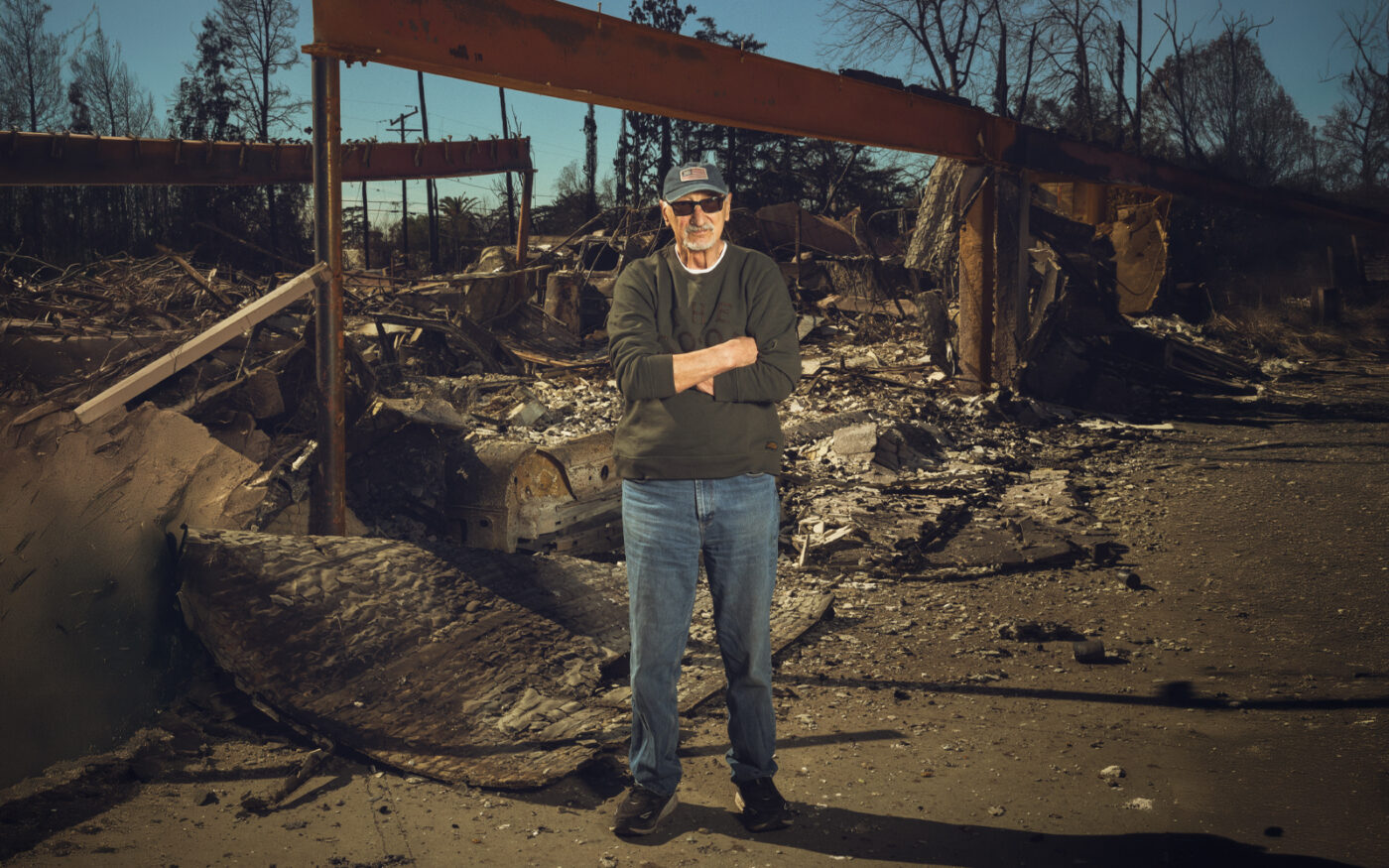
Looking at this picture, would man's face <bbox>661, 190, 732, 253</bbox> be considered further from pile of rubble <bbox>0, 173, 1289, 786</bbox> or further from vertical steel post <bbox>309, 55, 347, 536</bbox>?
vertical steel post <bbox>309, 55, 347, 536</bbox>

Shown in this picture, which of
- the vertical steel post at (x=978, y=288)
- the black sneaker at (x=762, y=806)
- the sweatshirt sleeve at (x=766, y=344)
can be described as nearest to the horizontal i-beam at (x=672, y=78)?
the vertical steel post at (x=978, y=288)

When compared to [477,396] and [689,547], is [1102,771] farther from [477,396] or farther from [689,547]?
[477,396]

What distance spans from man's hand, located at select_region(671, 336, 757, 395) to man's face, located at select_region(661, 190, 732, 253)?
0.28 m

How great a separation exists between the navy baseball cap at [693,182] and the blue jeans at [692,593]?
0.76 metres

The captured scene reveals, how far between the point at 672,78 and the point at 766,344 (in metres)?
4.94

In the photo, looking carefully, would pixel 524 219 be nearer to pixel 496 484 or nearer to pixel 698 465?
pixel 496 484

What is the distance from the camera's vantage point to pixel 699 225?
2.31 m

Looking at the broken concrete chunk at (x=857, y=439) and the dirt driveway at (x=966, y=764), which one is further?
the broken concrete chunk at (x=857, y=439)

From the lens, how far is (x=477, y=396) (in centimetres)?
974

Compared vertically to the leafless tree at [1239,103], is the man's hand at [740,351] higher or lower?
lower

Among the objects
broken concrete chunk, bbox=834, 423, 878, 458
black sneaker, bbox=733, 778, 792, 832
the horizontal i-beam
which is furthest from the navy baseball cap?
broken concrete chunk, bbox=834, 423, 878, 458

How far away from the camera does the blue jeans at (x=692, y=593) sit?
7.43 ft

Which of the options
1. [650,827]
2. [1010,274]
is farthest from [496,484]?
[1010,274]

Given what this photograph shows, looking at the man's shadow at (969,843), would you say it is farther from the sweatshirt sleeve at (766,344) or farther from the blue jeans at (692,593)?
the sweatshirt sleeve at (766,344)
